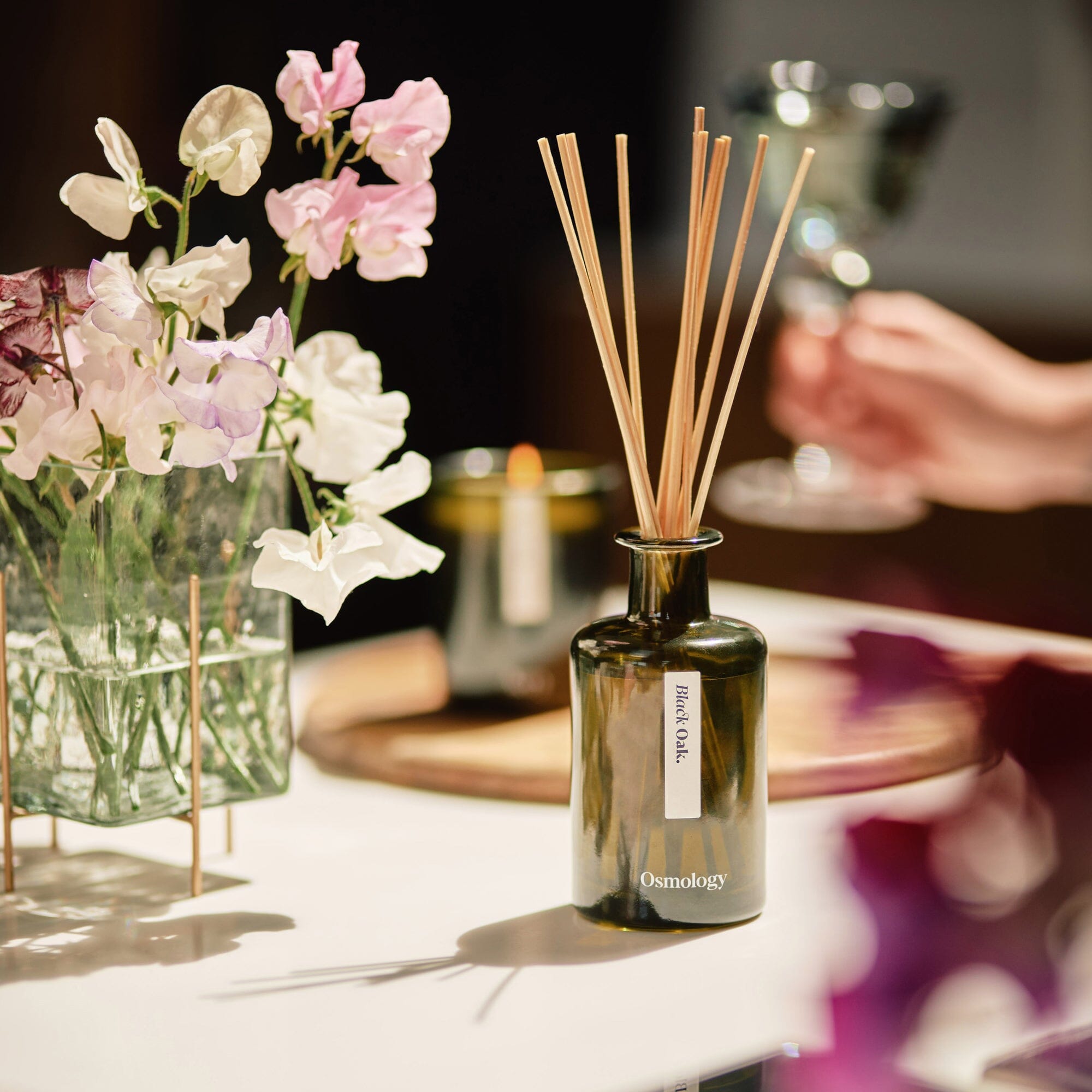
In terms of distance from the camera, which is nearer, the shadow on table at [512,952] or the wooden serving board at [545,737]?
the shadow on table at [512,952]

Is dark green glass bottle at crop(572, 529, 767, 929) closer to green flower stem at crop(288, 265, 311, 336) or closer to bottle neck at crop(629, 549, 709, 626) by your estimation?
bottle neck at crop(629, 549, 709, 626)

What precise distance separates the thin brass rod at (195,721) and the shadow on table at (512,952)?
4.0 inches

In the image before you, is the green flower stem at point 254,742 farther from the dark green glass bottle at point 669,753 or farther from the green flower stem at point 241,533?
the dark green glass bottle at point 669,753

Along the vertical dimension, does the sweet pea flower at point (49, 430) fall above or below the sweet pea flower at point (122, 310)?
below

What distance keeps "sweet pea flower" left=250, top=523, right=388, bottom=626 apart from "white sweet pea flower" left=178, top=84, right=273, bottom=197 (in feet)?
0.47

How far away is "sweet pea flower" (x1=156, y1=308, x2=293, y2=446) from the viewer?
0.54 meters

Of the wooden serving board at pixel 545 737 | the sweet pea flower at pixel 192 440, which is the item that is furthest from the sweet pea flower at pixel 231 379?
the wooden serving board at pixel 545 737

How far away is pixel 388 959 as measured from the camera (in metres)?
0.60

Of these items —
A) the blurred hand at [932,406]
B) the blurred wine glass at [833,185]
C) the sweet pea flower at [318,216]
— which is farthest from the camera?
the blurred hand at [932,406]

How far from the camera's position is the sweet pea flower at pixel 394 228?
634 mm

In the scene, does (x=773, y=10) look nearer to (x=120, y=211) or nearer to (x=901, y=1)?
(x=901, y=1)

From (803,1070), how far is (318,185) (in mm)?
396

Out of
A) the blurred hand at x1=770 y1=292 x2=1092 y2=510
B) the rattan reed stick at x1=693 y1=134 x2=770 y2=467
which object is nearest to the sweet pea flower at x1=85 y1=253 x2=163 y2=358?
the rattan reed stick at x1=693 y1=134 x2=770 y2=467

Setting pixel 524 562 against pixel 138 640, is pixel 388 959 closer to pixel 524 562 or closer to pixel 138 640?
pixel 138 640
